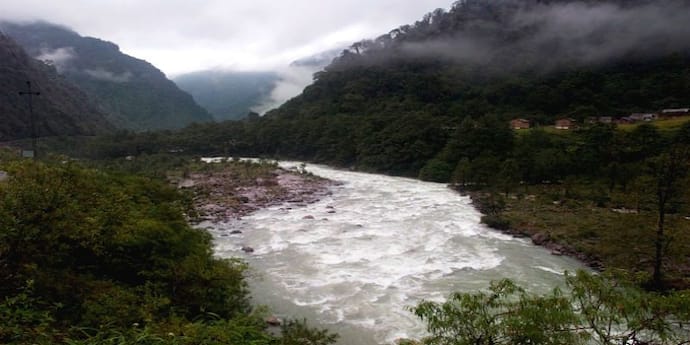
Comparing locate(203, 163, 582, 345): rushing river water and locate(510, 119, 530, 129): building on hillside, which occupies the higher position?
locate(510, 119, 530, 129): building on hillside

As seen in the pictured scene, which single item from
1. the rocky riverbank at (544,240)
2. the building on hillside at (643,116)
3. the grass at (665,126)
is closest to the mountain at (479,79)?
the building on hillside at (643,116)

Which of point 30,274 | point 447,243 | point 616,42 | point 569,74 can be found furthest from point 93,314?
point 616,42

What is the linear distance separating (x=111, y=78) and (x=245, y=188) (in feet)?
454

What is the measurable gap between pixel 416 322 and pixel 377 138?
39.8 meters

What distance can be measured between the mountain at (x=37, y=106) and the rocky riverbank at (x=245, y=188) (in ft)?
134

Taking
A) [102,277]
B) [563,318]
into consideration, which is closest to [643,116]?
[563,318]

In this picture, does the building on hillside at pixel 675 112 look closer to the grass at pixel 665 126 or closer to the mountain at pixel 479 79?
the grass at pixel 665 126

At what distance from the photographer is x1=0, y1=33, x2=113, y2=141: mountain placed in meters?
62.9

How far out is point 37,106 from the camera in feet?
238

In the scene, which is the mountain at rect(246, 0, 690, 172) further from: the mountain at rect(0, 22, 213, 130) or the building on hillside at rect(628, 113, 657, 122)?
the mountain at rect(0, 22, 213, 130)

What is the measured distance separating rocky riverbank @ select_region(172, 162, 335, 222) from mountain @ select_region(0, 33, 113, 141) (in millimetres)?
40984

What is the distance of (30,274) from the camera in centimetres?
650

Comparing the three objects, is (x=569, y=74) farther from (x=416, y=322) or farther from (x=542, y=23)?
(x=416, y=322)

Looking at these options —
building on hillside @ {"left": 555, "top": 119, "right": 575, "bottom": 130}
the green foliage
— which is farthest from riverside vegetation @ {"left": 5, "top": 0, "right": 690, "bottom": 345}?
building on hillside @ {"left": 555, "top": 119, "right": 575, "bottom": 130}
